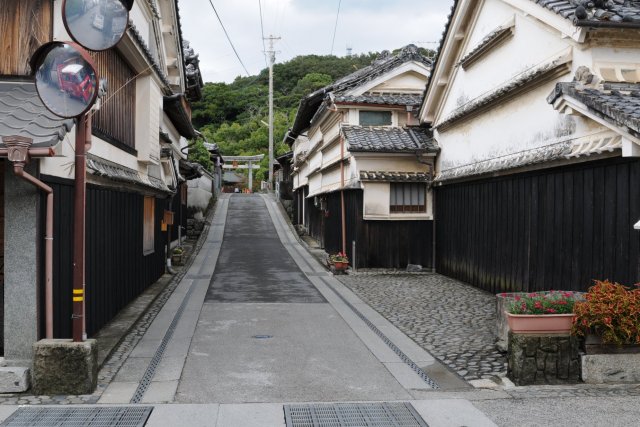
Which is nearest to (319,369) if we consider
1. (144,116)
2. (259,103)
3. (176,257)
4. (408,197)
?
(144,116)

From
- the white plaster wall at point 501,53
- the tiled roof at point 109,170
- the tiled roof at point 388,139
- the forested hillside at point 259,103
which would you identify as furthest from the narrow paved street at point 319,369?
the forested hillside at point 259,103

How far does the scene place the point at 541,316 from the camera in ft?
24.3

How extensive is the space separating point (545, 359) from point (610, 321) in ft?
3.18

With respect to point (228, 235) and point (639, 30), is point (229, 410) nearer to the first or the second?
point (639, 30)

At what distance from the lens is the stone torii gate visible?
65.4 meters

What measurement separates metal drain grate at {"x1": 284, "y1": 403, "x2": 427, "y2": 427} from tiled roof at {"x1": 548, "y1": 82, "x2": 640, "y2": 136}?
4952mm

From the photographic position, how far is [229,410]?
647 centimetres

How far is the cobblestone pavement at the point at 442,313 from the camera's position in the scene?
8.80 m

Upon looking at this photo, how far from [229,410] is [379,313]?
6.66 m

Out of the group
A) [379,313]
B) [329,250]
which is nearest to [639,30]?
[379,313]

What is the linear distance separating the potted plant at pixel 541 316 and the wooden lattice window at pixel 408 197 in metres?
12.3

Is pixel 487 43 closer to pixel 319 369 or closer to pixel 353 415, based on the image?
pixel 319 369

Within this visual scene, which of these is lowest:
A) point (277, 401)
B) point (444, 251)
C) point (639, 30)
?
point (277, 401)

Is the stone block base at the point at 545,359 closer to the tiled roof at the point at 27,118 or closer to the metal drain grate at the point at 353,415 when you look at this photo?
the metal drain grate at the point at 353,415
